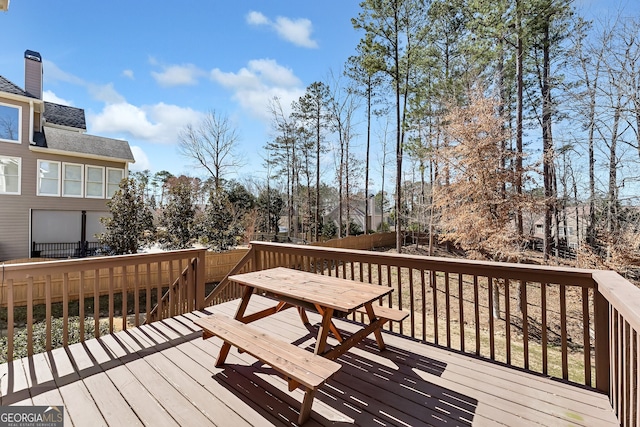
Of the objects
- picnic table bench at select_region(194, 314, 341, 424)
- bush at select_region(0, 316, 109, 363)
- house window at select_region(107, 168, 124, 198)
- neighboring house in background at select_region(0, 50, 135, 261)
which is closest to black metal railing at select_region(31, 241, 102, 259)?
neighboring house in background at select_region(0, 50, 135, 261)

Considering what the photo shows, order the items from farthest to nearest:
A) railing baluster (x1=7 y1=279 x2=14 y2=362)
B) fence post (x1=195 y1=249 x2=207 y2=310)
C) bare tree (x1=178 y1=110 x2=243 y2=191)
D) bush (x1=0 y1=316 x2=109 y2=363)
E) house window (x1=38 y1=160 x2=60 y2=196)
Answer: bare tree (x1=178 y1=110 x2=243 y2=191) < house window (x1=38 y1=160 x2=60 y2=196) < bush (x1=0 y1=316 x2=109 y2=363) < fence post (x1=195 y1=249 x2=207 y2=310) < railing baluster (x1=7 y1=279 x2=14 y2=362)

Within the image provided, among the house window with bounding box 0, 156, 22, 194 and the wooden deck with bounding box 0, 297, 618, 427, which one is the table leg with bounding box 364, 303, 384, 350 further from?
the house window with bounding box 0, 156, 22, 194

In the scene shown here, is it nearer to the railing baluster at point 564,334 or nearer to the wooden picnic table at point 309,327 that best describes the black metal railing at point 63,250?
the wooden picnic table at point 309,327

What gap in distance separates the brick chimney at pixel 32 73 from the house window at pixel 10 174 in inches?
120

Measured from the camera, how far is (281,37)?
31.2 feet

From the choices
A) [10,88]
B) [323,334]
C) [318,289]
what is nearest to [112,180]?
[10,88]

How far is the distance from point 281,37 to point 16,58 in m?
11.5

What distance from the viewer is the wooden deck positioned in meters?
1.75

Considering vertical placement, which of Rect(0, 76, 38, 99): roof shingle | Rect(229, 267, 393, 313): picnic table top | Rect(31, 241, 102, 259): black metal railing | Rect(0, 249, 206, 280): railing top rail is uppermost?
Rect(0, 76, 38, 99): roof shingle

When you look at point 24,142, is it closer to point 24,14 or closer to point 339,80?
point 24,14

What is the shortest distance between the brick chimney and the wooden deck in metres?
15.0

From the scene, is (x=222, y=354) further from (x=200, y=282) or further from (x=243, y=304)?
(x=200, y=282)

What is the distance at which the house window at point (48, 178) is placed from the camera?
11.5 meters

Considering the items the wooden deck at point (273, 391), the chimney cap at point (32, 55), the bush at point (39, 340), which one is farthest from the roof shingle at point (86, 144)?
the wooden deck at point (273, 391)
